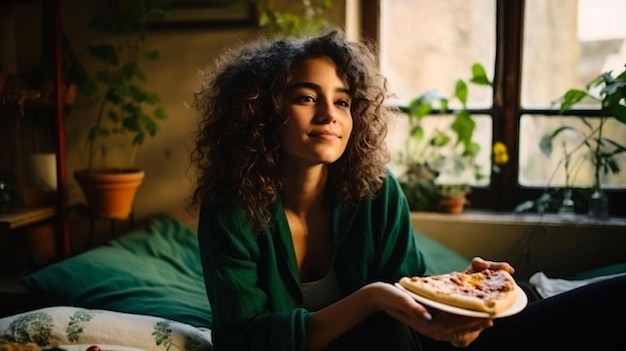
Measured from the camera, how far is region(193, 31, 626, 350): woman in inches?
43.0

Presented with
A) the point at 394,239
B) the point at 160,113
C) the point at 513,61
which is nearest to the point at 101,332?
the point at 394,239

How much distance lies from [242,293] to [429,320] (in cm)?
37

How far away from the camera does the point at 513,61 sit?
2170 mm

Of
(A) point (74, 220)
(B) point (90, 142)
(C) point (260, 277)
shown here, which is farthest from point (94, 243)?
(C) point (260, 277)

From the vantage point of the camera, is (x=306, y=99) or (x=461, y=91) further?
(x=461, y=91)

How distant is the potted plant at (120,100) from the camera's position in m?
2.08

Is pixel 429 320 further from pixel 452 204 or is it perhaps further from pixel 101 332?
pixel 452 204

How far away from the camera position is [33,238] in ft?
6.43

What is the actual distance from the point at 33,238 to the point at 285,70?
121 cm

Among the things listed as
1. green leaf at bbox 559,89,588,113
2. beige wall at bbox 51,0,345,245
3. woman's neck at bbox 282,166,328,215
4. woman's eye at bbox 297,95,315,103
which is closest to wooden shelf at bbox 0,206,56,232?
beige wall at bbox 51,0,345,245

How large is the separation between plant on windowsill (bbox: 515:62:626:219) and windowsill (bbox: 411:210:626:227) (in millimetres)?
30

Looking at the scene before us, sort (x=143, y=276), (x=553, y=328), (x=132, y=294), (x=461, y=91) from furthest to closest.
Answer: (x=461, y=91) < (x=143, y=276) < (x=132, y=294) < (x=553, y=328)

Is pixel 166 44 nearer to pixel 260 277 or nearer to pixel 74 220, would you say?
pixel 74 220

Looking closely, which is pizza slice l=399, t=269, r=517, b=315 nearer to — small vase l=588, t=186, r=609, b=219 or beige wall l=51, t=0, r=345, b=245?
small vase l=588, t=186, r=609, b=219
